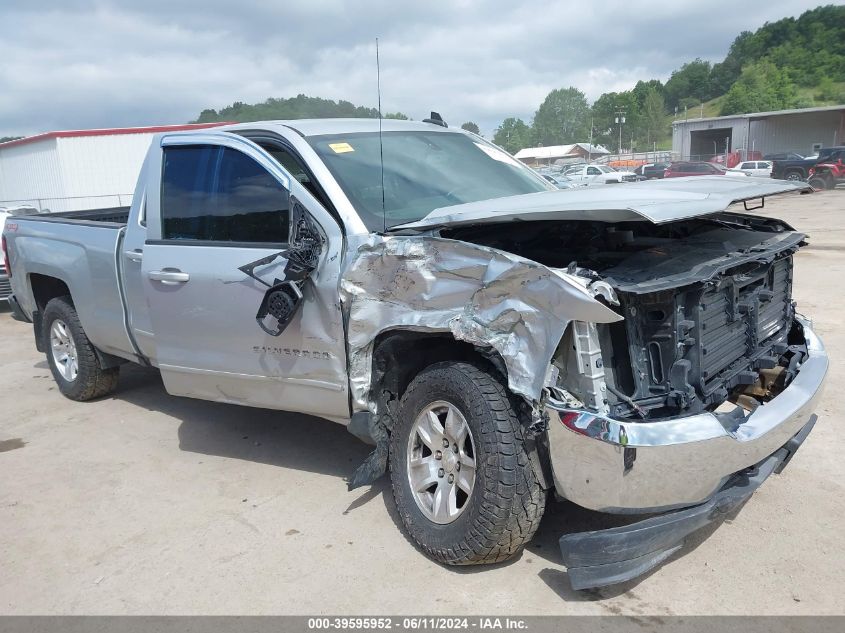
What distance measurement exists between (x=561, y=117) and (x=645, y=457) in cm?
17203

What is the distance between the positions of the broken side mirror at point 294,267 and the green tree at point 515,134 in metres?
147

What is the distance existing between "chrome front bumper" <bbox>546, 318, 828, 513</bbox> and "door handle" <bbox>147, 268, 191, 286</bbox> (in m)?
2.36

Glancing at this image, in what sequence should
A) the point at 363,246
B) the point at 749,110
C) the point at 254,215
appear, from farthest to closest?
1. the point at 749,110
2. the point at 254,215
3. the point at 363,246

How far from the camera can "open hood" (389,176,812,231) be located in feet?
9.15

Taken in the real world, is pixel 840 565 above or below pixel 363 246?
below

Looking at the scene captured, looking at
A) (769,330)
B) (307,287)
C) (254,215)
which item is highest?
(254,215)

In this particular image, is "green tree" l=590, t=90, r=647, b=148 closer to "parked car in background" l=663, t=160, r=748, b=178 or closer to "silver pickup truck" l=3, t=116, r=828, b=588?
"parked car in background" l=663, t=160, r=748, b=178

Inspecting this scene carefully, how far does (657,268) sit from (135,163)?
34.4 m

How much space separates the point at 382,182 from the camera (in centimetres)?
369

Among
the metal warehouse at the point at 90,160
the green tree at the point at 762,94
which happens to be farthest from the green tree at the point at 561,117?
the metal warehouse at the point at 90,160

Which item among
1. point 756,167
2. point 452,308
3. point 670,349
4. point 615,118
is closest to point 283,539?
point 452,308
